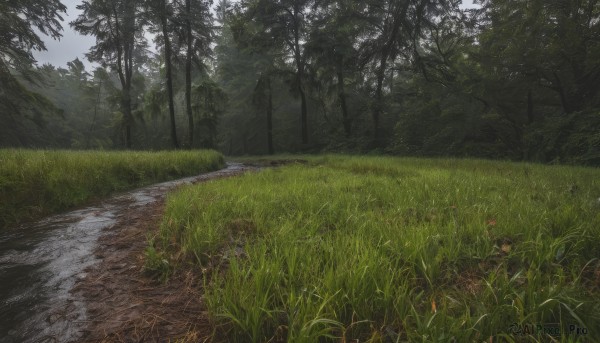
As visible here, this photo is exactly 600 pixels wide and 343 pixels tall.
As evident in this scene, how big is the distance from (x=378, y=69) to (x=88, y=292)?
1982 cm

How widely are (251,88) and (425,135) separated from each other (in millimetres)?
19430

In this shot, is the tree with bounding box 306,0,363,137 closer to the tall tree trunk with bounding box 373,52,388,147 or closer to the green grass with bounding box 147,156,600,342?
the tall tree trunk with bounding box 373,52,388,147

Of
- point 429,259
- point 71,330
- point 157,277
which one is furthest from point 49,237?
point 429,259

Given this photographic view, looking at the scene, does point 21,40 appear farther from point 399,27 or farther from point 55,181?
point 399,27

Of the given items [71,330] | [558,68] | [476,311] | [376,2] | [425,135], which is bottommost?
[71,330]

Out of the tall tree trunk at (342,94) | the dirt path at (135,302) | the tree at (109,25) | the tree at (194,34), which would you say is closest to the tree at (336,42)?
the tall tree trunk at (342,94)

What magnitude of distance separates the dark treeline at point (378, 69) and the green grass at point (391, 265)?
10.8 metres

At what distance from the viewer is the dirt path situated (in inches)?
73.6

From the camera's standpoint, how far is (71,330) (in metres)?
1.91

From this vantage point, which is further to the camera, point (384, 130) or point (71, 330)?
point (384, 130)

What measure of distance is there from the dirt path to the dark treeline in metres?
13.7

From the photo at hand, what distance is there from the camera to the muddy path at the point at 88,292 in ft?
6.23

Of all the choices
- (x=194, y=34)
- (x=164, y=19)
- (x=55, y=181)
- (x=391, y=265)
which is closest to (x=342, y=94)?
(x=194, y=34)

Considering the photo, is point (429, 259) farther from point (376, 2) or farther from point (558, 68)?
point (376, 2)
